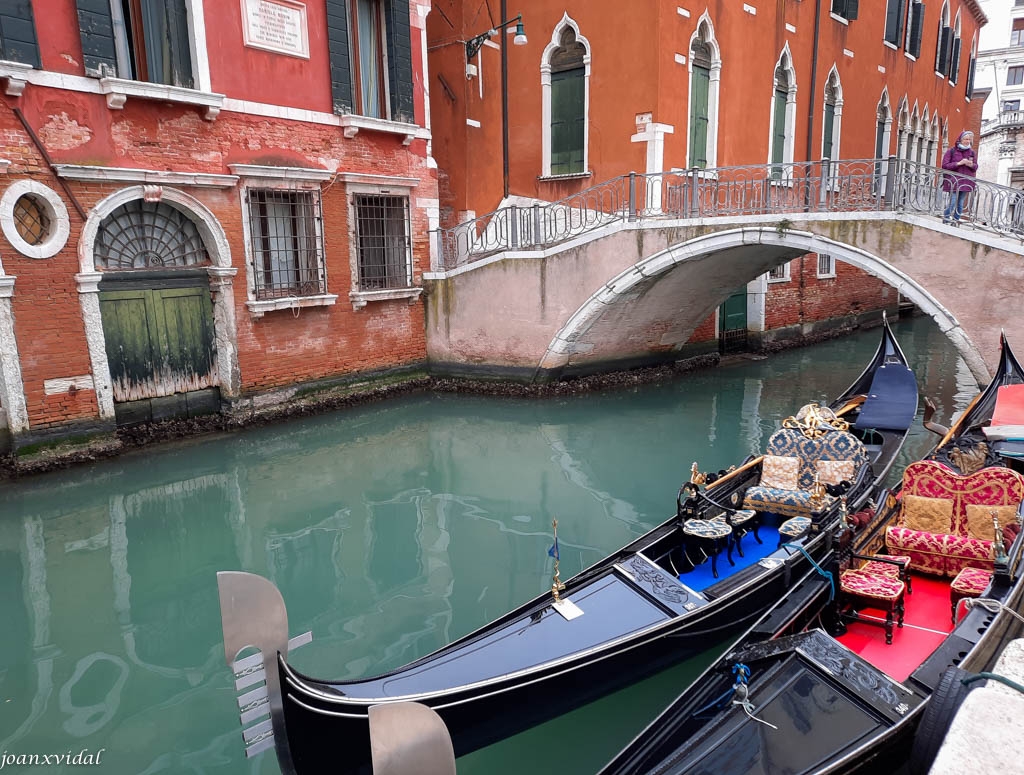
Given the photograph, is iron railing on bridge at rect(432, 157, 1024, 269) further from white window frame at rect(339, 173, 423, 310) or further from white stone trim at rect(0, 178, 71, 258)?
white stone trim at rect(0, 178, 71, 258)

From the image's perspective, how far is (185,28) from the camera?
5883 mm

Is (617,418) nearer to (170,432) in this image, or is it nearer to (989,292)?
(989,292)

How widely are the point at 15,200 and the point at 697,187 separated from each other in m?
5.65

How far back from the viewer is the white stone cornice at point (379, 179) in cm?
713

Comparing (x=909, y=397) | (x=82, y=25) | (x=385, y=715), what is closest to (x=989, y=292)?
(x=909, y=397)

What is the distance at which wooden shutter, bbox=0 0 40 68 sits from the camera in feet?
15.8

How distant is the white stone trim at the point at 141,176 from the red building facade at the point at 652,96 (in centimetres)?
376

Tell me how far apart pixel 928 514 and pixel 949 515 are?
0.08m

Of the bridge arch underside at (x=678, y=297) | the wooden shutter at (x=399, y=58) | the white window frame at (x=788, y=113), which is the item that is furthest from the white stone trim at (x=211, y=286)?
the white window frame at (x=788, y=113)

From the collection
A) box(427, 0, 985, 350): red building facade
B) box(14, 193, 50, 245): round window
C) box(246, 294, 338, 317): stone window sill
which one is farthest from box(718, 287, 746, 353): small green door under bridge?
box(14, 193, 50, 245): round window

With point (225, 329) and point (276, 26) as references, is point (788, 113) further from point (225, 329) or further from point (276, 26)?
point (225, 329)

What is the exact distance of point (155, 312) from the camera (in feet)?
20.1

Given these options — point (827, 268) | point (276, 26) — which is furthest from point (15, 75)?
point (827, 268)

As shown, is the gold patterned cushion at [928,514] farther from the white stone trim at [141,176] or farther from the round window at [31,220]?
the round window at [31,220]
